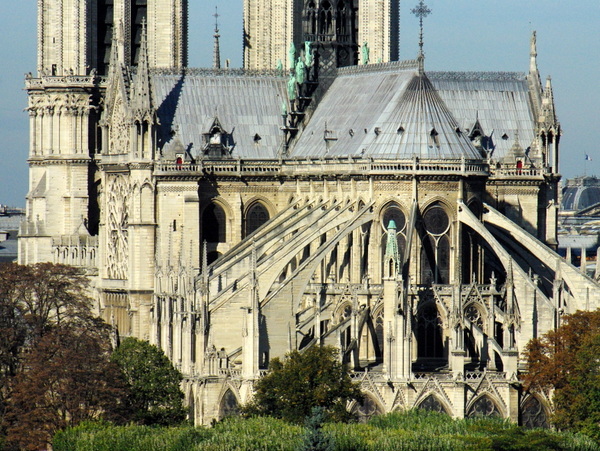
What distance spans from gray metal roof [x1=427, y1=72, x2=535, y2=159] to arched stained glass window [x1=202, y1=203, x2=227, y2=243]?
52.5 ft

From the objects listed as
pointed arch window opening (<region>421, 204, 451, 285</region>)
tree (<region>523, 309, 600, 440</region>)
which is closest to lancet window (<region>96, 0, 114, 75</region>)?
pointed arch window opening (<region>421, 204, 451, 285</region>)

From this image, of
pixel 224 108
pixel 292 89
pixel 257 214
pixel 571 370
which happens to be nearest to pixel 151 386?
pixel 571 370

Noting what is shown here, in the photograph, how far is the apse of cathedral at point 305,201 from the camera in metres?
122

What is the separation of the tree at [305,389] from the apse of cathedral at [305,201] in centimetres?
402

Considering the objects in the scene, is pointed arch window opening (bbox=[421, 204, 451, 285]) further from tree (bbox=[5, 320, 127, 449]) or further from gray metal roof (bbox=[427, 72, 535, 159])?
tree (bbox=[5, 320, 127, 449])

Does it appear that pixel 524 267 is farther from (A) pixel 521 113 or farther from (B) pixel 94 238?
(B) pixel 94 238

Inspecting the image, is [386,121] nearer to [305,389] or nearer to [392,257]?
[392,257]

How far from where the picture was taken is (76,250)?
158 meters

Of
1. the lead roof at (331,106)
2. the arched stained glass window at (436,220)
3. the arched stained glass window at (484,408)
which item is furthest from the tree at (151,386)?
the lead roof at (331,106)

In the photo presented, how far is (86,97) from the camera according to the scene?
163 meters

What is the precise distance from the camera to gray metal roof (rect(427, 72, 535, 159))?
14462cm

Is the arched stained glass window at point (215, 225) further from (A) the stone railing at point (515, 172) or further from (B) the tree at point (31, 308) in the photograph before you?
(A) the stone railing at point (515, 172)

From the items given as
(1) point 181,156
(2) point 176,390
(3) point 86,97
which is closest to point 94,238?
(3) point 86,97

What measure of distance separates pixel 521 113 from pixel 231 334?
1191 inches
